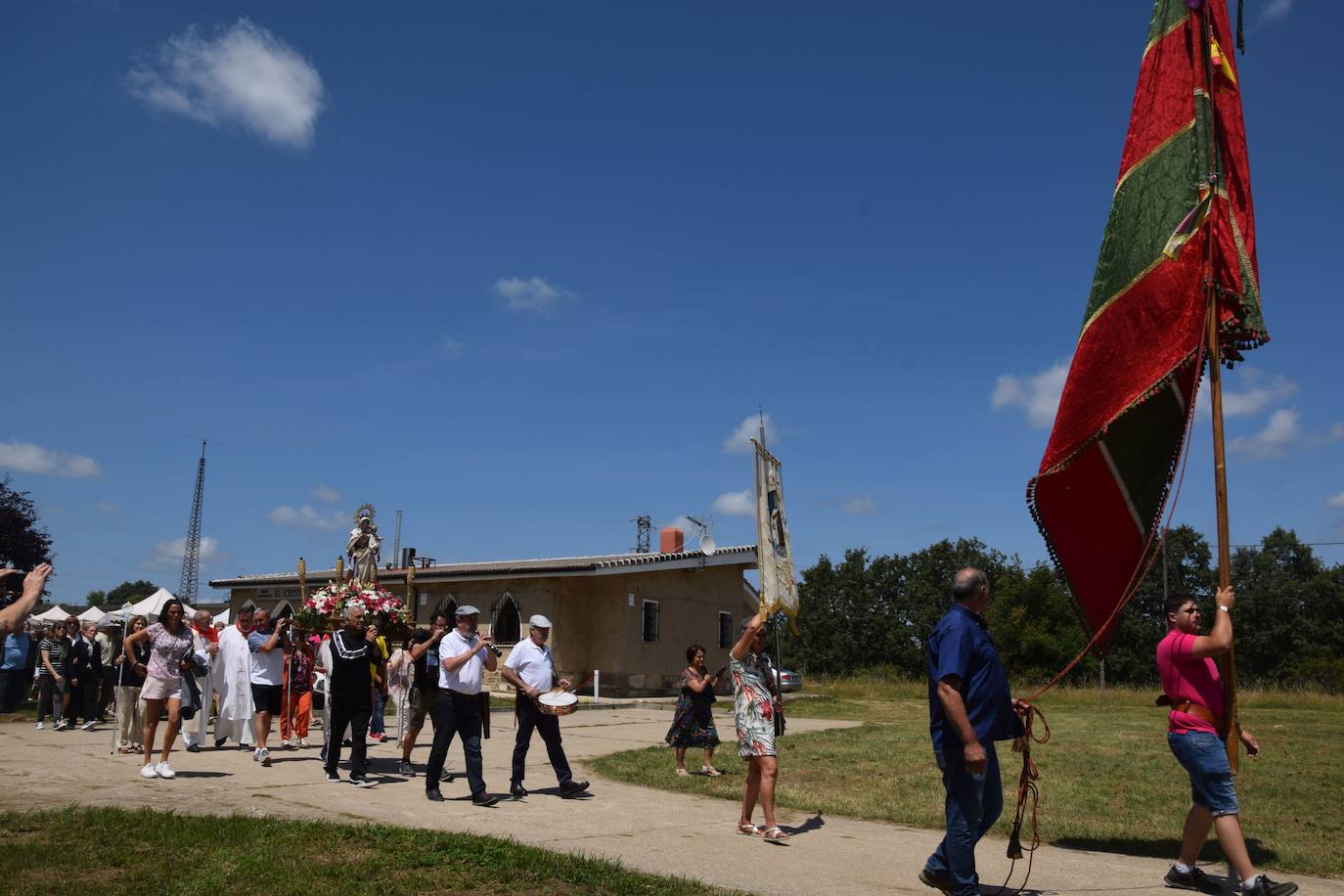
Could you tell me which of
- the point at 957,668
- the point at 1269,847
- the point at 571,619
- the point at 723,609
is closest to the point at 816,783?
the point at 1269,847

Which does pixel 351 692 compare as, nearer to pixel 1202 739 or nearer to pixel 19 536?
pixel 1202 739

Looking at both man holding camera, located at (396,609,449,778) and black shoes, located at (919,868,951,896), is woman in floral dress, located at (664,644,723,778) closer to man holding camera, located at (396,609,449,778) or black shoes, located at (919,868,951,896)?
man holding camera, located at (396,609,449,778)

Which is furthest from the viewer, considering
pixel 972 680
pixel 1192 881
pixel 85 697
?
pixel 85 697

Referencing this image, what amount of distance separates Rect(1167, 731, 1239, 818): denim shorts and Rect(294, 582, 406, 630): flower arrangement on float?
Result: 314 inches

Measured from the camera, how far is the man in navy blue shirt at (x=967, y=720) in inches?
210

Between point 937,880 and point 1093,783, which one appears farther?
point 1093,783

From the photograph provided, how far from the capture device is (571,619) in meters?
25.8

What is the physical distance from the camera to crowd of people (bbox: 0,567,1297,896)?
18.1 feet

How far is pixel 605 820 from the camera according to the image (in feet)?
27.0

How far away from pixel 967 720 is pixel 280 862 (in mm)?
3969

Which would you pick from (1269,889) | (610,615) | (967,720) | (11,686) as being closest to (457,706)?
(967,720)

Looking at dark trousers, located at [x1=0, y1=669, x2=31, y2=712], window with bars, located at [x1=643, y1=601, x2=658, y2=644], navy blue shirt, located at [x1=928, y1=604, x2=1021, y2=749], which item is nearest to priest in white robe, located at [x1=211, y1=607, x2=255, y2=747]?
dark trousers, located at [x1=0, y1=669, x2=31, y2=712]

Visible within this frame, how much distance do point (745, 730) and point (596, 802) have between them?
2093 mm

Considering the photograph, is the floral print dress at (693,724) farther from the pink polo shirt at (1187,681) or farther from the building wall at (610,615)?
the building wall at (610,615)
